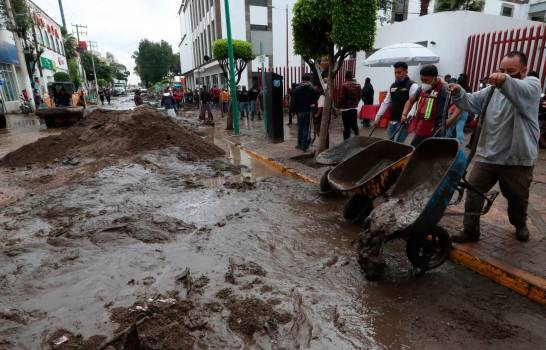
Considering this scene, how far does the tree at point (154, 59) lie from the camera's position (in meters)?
73.0

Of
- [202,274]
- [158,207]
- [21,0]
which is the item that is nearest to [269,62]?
[21,0]

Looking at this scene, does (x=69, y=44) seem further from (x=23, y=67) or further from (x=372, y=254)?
(x=372, y=254)

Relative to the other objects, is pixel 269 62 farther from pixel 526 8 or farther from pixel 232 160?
pixel 232 160

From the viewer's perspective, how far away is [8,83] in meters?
25.2

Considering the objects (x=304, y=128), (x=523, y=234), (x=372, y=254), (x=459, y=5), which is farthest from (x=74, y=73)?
(x=523, y=234)

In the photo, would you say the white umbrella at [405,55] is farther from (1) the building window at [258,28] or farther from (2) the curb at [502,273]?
(1) the building window at [258,28]

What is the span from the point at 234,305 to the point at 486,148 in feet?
9.11

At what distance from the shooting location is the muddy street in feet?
7.79

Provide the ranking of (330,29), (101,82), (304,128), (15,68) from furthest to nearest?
(101,82) → (15,68) → (304,128) → (330,29)

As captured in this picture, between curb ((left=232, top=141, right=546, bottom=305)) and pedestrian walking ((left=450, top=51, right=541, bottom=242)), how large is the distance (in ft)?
0.99

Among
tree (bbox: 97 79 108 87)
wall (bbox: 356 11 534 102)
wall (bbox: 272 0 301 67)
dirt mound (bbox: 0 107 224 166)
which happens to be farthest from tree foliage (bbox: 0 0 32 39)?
tree (bbox: 97 79 108 87)

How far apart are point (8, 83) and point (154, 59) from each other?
52742 millimetres

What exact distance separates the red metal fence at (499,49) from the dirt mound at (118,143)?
7.89m

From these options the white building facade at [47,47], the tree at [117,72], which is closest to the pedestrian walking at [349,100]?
the white building facade at [47,47]
